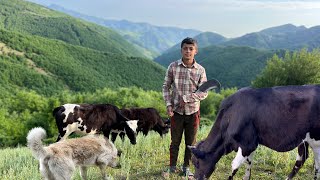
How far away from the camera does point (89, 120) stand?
433 inches

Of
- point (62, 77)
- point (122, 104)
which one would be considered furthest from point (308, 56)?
point (62, 77)

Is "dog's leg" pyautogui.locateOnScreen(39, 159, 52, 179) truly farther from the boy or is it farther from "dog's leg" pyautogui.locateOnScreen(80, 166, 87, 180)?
the boy

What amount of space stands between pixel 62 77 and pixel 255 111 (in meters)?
135

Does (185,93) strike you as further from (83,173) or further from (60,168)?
(60,168)

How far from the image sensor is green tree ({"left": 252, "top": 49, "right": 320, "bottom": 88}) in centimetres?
4216

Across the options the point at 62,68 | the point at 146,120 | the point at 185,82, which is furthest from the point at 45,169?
the point at 62,68

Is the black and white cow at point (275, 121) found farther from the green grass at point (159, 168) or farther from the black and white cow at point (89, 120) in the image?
the black and white cow at point (89, 120)

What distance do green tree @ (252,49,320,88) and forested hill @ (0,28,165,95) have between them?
88.8m

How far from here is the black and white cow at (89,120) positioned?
1086cm

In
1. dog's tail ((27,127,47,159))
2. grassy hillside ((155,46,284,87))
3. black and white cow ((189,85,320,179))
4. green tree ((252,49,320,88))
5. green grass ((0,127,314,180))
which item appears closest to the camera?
black and white cow ((189,85,320,179))

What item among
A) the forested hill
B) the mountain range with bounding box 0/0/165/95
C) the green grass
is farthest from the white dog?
the forested hill

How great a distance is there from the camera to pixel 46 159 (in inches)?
204

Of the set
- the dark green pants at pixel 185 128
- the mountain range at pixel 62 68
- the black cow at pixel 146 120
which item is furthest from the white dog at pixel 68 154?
the mountain range at pixel 62 68

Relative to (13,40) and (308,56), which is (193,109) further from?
(13,40)
